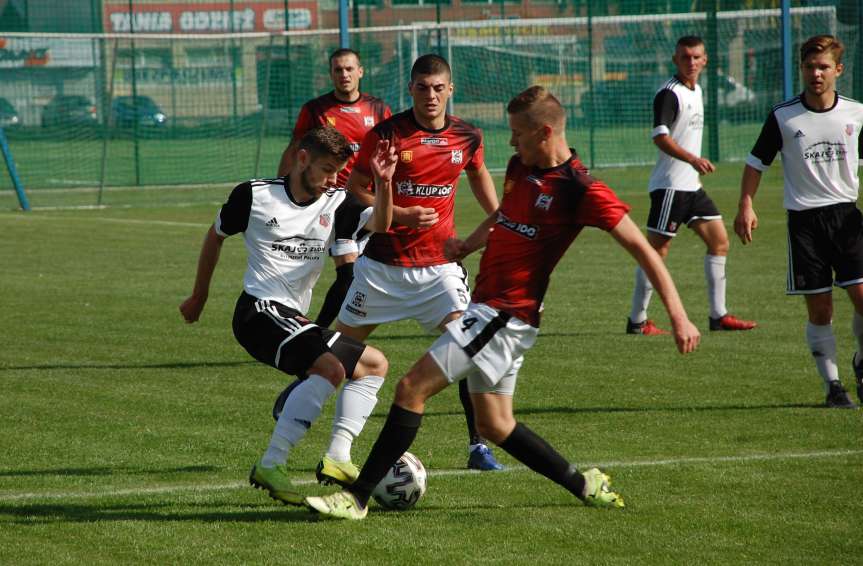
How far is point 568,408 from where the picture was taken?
8.41 meters

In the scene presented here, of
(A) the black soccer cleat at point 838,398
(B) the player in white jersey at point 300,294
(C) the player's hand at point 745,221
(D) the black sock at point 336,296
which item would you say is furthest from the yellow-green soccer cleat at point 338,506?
(C) the player's hand at point 745,221

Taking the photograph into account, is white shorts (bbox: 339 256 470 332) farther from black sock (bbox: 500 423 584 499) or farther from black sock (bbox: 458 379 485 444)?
black sock (bbox: 500 423 584 499)

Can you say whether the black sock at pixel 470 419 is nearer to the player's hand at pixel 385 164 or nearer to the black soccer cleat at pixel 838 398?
the player's hand at pixel 385 164

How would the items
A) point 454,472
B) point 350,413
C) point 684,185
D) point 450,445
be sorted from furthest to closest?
point 684,185 → point 450,445 → point 454,472 → point 350,413

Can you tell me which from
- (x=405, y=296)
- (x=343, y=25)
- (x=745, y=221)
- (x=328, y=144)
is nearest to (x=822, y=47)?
(x=745, y=221)

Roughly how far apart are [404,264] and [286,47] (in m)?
24.0

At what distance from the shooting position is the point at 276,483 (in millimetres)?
5969

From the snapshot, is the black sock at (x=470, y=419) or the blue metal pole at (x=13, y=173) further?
the blue metal pole at (x=13, y=173)

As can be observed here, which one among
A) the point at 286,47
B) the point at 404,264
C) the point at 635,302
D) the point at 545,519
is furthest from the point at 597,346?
the point at 286,47

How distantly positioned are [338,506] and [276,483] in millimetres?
347

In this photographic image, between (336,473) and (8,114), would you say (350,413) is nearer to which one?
(336,473)

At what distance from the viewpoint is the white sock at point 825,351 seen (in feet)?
27.3

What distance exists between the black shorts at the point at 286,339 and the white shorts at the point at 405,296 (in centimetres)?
88

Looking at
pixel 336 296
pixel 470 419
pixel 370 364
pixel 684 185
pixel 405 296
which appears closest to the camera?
pixel 370 364
